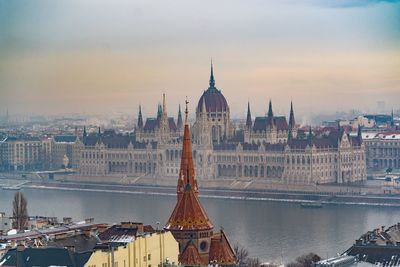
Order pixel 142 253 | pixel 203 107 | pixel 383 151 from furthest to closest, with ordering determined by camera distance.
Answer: pixel 203 107 < pixel 383 151 < pixel 142 253

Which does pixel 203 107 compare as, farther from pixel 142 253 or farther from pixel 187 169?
pixel 142 253

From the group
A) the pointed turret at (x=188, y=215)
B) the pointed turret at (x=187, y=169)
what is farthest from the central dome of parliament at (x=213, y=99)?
the pointed turret at (x=188, y=215)

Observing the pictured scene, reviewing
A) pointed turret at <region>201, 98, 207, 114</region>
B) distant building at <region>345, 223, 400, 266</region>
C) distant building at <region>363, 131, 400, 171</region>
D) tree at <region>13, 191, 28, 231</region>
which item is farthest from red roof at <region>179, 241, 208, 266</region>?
pointed turret at <region>201, 98, 207, 114</region>

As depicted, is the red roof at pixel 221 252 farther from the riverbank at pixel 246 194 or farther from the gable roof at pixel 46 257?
the riverbank at pixel 246 194

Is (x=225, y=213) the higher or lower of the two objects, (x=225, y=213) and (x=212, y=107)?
the lower

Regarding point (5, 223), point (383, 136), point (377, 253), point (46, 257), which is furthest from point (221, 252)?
point (383, 136)

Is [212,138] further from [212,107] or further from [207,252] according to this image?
[207,252]

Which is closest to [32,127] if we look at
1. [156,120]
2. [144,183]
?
[156,120]
